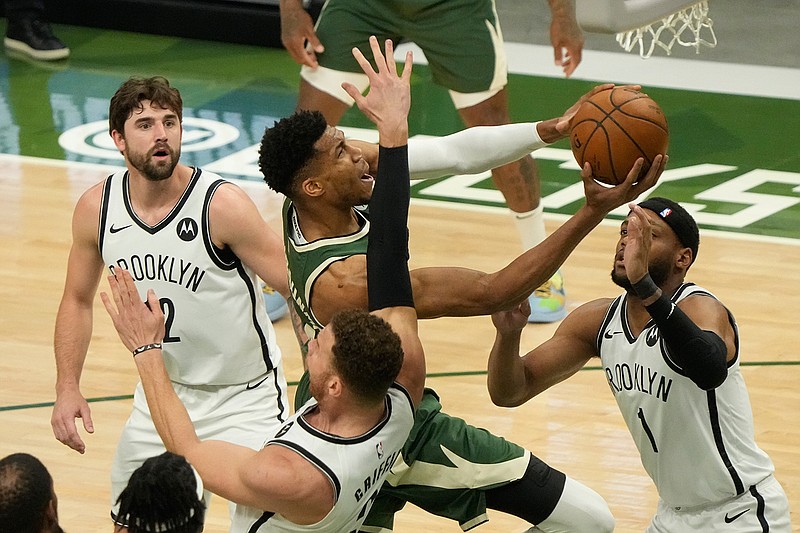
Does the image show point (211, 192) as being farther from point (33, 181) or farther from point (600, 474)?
point (33, 181)

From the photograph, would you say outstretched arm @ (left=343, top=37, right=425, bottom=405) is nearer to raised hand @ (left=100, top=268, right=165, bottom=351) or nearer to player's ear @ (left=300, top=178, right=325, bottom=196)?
player's ear @ (left=300, top=178, right=325, bottom=196)

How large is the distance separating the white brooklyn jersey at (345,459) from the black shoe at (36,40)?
354 inches

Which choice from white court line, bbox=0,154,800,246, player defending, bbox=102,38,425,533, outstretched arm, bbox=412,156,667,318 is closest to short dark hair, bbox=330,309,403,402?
player defending, bbox=102,38,425,533

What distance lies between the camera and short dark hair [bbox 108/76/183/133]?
4.85m

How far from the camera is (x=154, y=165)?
4785mm

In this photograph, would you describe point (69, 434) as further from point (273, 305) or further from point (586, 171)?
point (273, 305)

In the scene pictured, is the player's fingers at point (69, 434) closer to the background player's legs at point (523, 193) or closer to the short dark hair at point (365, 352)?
the short dark hair at point (365, 352)

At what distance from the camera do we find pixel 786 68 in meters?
12.2

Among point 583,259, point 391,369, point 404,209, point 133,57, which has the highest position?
point 404,209

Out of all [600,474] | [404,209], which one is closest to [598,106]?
[404,209]

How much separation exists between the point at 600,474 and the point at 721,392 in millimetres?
1702

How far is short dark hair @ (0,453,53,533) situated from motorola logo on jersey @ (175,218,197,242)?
173cm

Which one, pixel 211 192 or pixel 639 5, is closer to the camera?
pixel 211 192

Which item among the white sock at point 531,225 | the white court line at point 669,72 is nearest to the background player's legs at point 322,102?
the white sock at point 531,225
